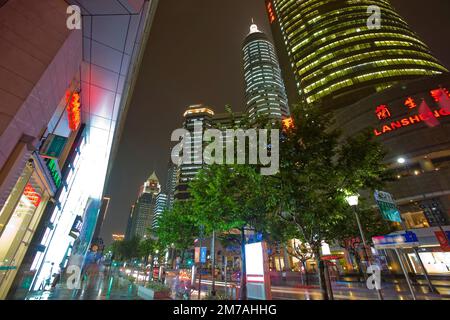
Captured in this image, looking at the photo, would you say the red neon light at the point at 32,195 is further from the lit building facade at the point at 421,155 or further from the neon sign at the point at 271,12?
the neon sign at the point at 271,12

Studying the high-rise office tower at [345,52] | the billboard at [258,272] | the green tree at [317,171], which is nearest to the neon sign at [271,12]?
the high-rise office tower at [345,52]

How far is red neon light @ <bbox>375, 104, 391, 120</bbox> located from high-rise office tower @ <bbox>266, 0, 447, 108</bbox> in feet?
45.6

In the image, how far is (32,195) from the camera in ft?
36.3

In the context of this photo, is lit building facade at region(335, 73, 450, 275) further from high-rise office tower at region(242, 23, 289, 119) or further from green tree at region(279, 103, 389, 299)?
high-rise office tower at region(242, 23, 289, 119)

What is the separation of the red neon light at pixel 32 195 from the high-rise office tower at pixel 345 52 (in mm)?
54218

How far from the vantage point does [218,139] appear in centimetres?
1328

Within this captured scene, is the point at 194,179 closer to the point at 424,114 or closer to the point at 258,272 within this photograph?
the point at 258,272

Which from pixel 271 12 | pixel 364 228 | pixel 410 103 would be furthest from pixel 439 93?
pixel 271 12

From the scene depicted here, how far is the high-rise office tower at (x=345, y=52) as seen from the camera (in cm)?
5691

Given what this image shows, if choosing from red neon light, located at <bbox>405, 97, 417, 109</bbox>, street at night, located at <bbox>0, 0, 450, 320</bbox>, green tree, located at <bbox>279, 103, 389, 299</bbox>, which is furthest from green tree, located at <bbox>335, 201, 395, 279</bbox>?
red neon light, located at <bbox>405, 97, 417, 109</bbox>

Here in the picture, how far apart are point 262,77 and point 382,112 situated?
361 feet

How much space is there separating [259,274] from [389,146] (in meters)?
39.1

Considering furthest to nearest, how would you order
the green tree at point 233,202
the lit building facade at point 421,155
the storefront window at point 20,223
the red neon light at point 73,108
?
the lit building facade at point 421,155
the green tree at point 233,202
the red neon light at point 73,108
the storefront window at point 20,223

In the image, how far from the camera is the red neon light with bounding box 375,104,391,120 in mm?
39231
